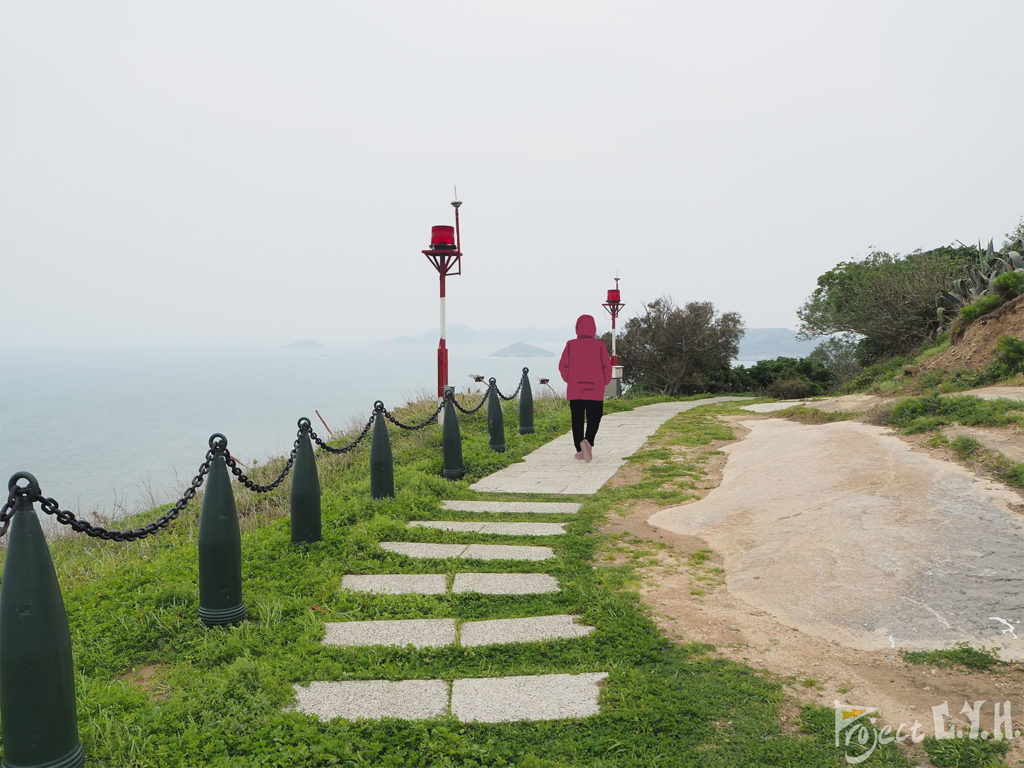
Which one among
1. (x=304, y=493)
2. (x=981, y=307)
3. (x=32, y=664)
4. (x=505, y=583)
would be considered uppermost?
(x=981, y=307)

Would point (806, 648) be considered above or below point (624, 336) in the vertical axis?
below

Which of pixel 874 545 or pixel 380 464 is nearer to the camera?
pixel 874 545

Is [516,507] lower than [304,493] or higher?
lower

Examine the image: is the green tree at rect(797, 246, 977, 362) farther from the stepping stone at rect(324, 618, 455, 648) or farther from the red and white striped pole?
the stepping stone at rect(324, 618, 455, 648)

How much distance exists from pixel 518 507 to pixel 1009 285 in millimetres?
10251

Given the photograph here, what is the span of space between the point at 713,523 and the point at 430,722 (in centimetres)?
372

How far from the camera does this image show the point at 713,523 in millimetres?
6062

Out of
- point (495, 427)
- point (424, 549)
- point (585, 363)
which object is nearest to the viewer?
point (424, 549)

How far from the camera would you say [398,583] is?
16.1 ft

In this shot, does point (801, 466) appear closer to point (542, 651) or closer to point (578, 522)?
point (578, 522)

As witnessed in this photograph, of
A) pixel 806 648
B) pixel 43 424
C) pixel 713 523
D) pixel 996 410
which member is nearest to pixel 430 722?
pixel 806 648

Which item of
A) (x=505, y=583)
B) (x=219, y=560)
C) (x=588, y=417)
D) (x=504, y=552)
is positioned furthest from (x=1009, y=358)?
(x=219, y=560)

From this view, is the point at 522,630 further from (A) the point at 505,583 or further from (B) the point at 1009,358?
(B) the point at 1009,358

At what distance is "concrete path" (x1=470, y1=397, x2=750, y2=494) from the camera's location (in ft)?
26.2
